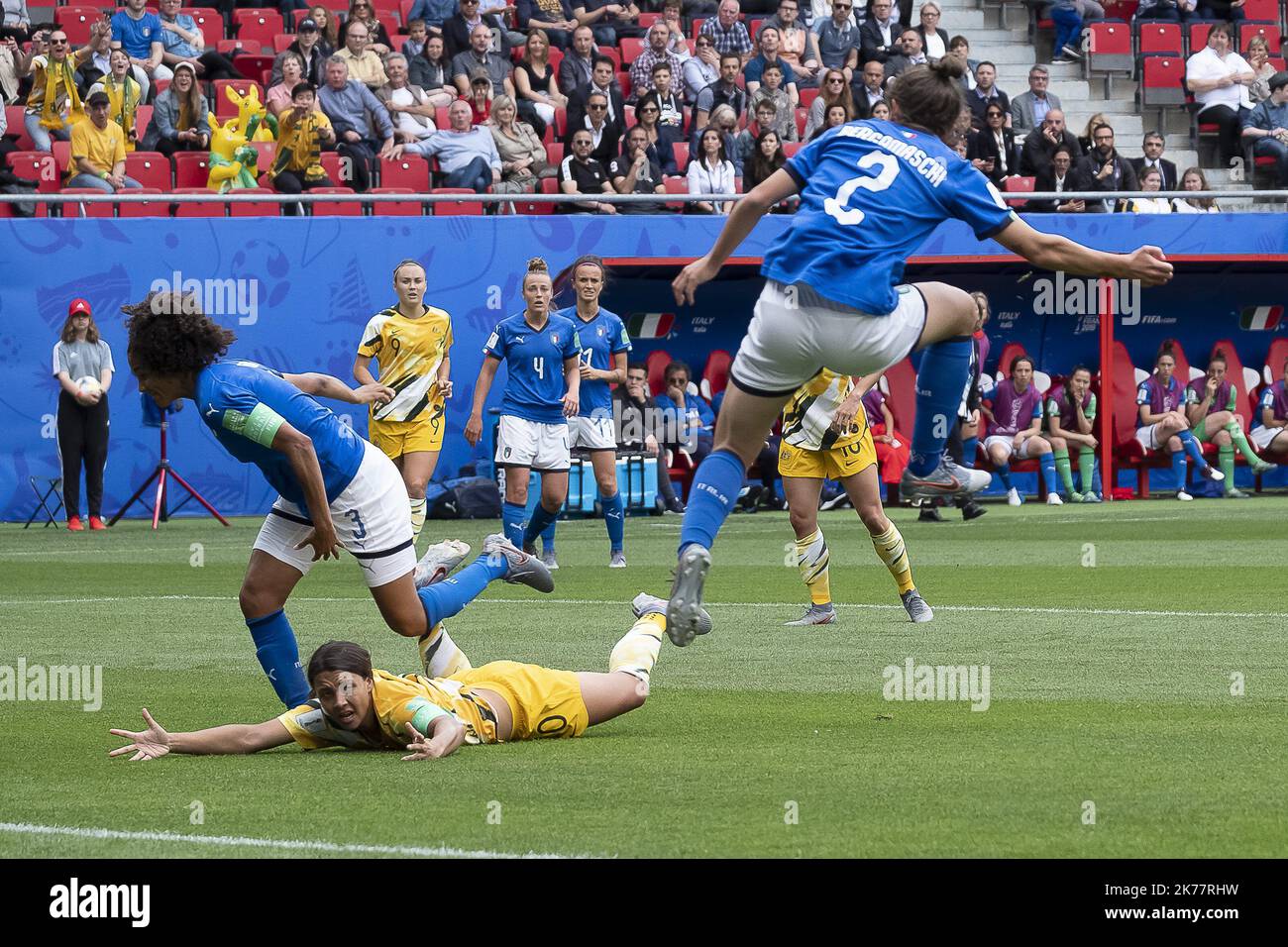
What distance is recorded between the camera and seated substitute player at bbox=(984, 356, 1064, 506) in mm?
24844

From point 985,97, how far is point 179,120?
35.2 ft

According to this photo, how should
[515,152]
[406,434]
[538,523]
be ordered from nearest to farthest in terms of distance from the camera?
[406,434] < [538,523] < [515,152]

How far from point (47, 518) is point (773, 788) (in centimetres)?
1769

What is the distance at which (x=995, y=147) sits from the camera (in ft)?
83.4

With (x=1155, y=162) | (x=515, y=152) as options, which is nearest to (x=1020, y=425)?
(x=1155, y=162)

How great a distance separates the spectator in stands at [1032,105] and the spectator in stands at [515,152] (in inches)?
278

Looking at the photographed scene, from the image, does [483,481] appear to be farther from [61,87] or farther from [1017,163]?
[1017,163]

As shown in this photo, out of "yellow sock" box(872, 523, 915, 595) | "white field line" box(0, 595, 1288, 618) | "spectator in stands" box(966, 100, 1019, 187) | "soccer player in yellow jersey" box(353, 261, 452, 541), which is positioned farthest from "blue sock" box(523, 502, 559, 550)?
"spectator in stands" box(966, 100, 1019, 187)

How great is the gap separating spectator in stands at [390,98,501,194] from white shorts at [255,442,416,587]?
16.0 m

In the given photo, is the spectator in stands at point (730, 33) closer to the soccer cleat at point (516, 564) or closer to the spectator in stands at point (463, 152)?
the spectator in stands at point (463, 152)

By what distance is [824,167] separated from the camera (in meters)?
7.30

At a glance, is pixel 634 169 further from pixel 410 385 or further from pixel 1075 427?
pixel 410 385

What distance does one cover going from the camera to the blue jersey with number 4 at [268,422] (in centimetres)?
729

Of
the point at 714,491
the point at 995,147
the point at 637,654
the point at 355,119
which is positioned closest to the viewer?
the point at 714,491
